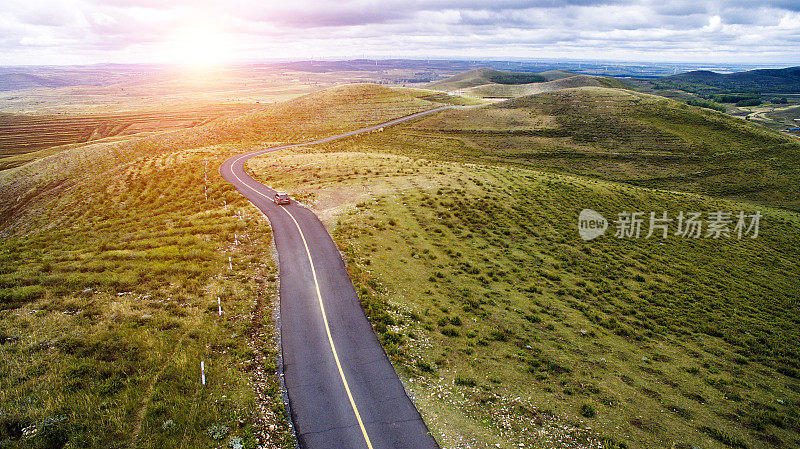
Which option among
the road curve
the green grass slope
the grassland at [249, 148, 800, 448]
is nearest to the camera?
the green grass slope

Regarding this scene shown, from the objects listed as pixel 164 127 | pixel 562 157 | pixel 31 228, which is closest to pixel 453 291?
pixel 31 228

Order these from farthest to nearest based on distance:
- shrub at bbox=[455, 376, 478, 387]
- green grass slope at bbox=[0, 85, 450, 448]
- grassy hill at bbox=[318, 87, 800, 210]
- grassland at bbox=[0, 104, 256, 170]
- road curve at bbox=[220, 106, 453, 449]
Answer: grassland at bbox=[0, 104, 256, 170]
grassy hill at bbox=[318, 87, 800, 210]
shrub at bbox=[455, 376, 478, 387]
road curve at bbox=[220, 106, 453, 449]
green grass slope at bbox=[0, 85, 450, 448]

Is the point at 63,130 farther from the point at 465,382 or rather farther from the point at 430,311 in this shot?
the point at 465,382

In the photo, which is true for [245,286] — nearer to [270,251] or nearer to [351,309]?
[270,251]

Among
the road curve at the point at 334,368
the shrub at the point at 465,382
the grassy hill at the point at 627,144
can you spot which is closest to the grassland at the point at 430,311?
the shrub at the point at 465,382

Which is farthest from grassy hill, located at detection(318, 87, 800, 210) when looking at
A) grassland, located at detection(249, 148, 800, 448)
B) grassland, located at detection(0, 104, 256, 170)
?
grassland, located at detection(0, 104, 256, 170)

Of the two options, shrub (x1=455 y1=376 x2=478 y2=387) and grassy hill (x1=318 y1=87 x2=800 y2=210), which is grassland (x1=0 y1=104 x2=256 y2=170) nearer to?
grassy hill (x1=318 y1=87 x2=800 y2=210)

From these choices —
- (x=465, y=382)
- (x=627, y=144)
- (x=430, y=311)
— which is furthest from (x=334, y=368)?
(x=627, y=144)
